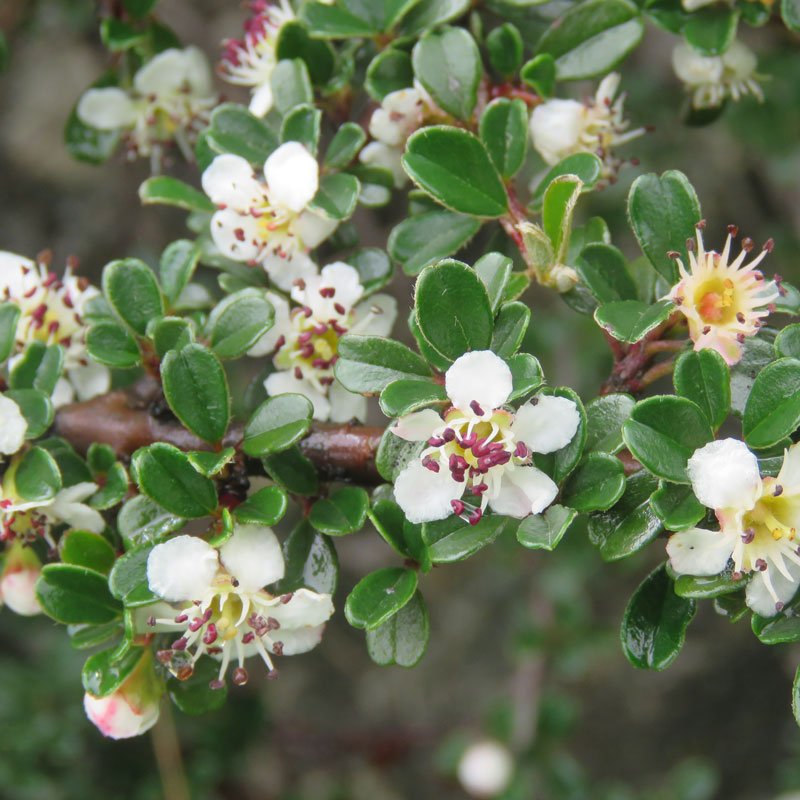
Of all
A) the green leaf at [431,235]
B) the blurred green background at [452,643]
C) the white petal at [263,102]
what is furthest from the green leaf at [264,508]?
the blurred green background at [452,643]

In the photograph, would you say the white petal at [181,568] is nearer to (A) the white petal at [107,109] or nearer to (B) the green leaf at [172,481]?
(B) the green leaf at [172,481]

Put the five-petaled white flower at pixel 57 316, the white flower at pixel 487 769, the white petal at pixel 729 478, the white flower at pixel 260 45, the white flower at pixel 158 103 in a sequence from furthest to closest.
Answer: the white flower at pixel 487 769 → the white flower at pixel 158 103 → the white flower at pixel 260 45 → the five-petaled white flower at pixel 57 316 → the white petal at pixel 729 478

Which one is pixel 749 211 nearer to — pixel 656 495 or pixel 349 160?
pixel 349 160

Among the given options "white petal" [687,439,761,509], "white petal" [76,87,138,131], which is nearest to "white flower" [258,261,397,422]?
"white petal" [687,439,761,509]

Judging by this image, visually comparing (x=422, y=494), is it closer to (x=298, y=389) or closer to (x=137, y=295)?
(x=298, y=389)

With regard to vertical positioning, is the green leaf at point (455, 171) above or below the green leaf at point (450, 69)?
below

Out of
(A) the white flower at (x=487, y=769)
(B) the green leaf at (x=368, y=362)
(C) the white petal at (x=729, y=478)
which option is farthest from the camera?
(A) the white flower at (x=487, y=769)

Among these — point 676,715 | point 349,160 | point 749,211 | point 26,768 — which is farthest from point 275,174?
point 676,715
